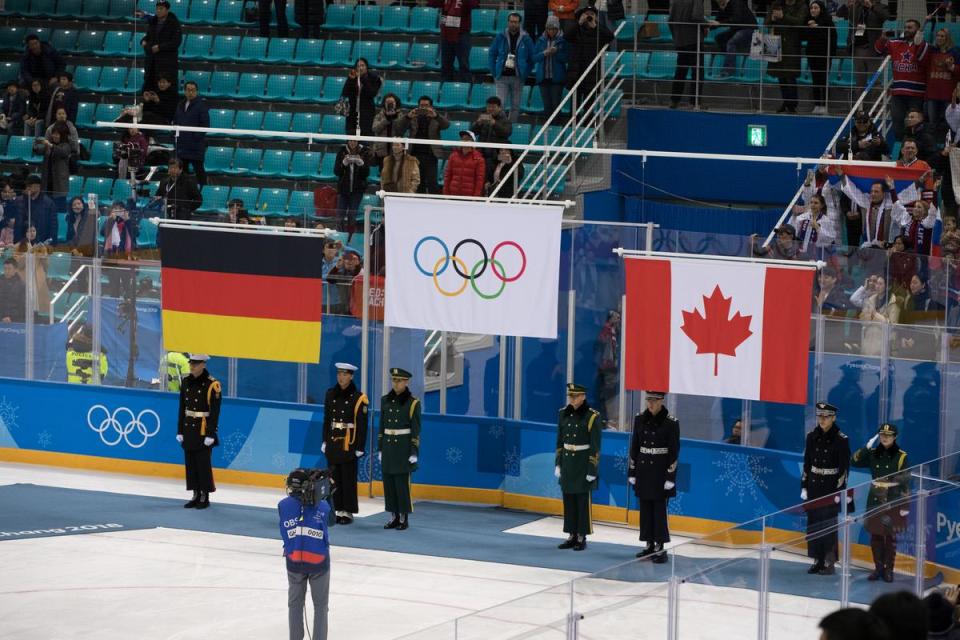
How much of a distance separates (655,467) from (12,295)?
9.17 meters

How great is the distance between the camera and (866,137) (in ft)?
66.2

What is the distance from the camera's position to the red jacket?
68.0ft

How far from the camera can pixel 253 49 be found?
26.9 metres

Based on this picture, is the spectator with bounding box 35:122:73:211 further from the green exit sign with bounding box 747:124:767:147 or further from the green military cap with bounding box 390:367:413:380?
A: the green exit sign with bounding box 747:124:767:147

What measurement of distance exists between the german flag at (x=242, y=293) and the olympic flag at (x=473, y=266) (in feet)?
4.45

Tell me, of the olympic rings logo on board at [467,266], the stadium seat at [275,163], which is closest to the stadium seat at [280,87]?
the stadium seat at [275,163]

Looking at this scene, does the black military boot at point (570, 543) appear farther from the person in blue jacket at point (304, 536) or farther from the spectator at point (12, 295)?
the spectator at point (12, 295)

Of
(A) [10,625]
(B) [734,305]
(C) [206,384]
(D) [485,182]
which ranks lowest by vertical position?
(A) [10,625]

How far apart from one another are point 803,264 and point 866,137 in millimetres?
5113

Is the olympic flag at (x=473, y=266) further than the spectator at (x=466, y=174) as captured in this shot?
No

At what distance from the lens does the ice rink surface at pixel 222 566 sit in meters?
13.8

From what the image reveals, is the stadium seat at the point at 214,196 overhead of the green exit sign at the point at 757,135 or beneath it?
beneath

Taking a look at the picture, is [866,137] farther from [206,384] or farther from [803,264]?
[206,384]

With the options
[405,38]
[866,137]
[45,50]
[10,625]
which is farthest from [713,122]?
[10,625]
